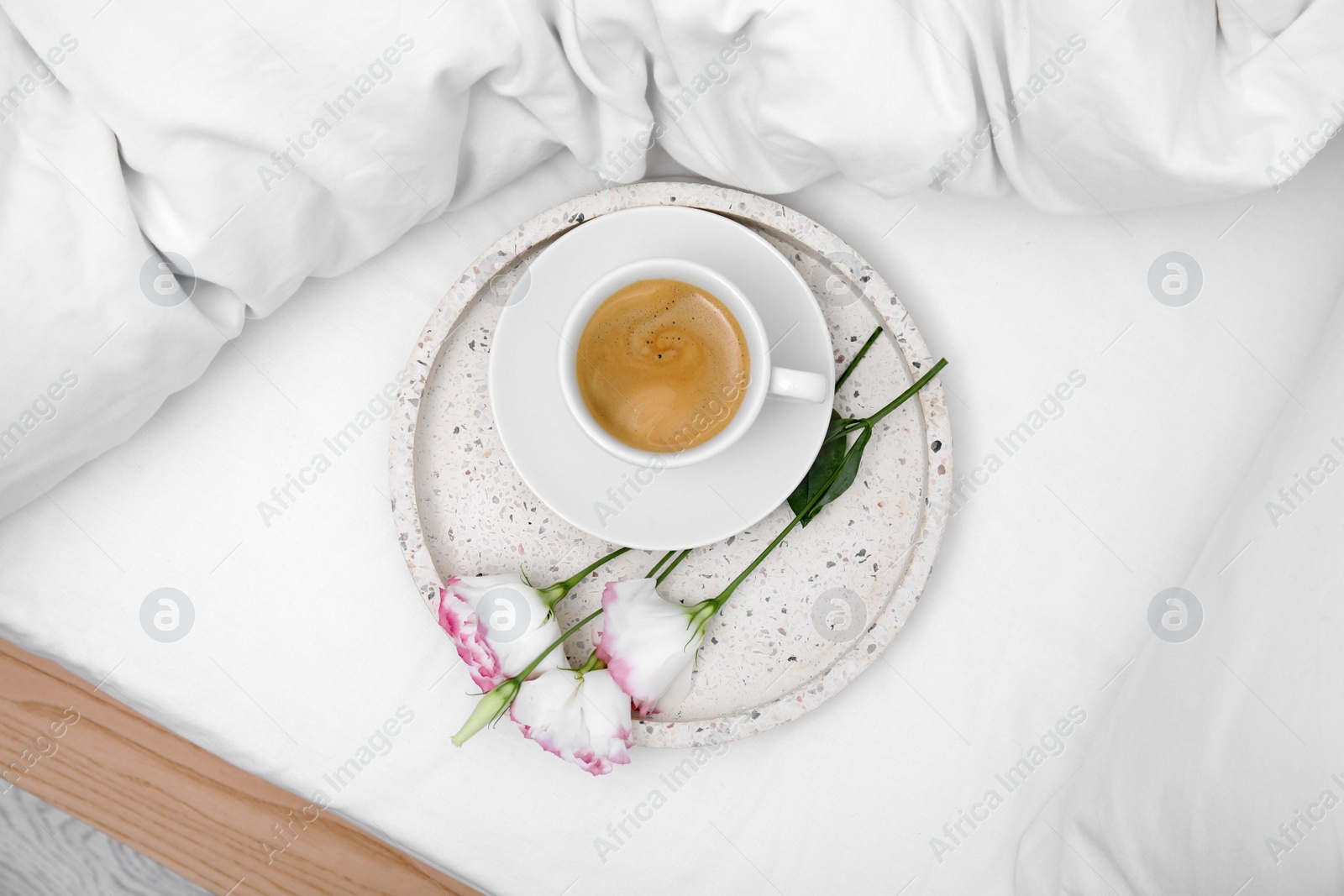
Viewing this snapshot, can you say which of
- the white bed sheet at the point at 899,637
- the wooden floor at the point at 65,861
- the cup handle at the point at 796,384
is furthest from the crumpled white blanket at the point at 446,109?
the wooden floor at the point at 65,861

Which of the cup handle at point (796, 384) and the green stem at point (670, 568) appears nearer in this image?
the cup handle at point (796, 384)

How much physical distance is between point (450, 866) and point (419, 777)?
0.30ft

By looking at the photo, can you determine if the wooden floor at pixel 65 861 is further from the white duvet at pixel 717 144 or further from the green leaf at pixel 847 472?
the green leaf at pixel 847 472

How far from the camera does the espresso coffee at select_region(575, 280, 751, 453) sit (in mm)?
691

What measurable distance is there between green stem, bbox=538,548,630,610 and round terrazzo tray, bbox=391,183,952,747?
3 cm

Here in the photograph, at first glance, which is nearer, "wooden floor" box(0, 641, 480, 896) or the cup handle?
the cup handle

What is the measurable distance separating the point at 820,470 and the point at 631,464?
0.17 m

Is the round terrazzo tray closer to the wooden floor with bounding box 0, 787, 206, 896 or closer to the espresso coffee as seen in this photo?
the espresso coffee

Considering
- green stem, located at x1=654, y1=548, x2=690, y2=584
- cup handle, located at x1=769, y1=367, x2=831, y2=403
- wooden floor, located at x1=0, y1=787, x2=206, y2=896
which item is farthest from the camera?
wooden floor, located at x1=0, y1=787, x2=206, y2=896

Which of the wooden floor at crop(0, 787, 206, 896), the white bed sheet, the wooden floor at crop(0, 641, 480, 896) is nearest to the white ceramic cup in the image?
the white bed sheet

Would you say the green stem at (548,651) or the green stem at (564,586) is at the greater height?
the green stem at (564,586)

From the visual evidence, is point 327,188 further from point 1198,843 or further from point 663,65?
point 1198,843

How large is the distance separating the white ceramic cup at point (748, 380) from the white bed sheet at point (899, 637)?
0.71 ft

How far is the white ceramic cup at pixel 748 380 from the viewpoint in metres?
0.62
